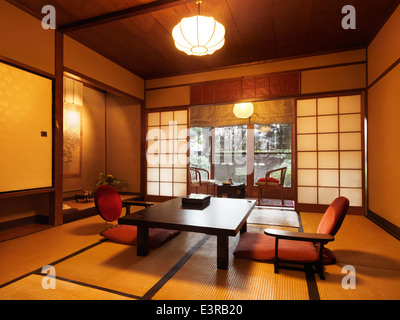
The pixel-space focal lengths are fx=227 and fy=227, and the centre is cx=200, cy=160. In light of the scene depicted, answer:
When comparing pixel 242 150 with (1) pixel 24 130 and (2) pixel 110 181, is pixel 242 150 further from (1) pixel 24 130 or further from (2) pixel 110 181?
(1) pixel 24 130

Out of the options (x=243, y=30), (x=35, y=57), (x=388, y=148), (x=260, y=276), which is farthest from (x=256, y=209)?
(x=35, y=57)

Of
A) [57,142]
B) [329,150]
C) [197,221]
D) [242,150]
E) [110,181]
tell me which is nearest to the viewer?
[197,221]

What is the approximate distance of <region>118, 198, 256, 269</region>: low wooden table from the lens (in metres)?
1.89

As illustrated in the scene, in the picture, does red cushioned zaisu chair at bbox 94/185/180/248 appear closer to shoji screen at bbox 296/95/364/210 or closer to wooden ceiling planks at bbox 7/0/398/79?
wooden ceiling planks at bbox 7/0/398/79

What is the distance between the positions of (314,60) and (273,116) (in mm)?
2077

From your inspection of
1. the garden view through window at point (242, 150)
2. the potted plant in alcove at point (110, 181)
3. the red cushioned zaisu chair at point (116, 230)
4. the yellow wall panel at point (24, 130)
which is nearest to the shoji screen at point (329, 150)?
the garden view through window at point (242, 150)

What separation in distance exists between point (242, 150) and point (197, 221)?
199 inches

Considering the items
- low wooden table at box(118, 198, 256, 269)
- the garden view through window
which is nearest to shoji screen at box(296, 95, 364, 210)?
the garden view through window

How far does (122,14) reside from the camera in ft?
9.60

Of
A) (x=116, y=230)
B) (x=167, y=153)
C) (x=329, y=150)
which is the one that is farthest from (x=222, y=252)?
(x=167, y=153)

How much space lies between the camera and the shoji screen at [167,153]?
5227mm

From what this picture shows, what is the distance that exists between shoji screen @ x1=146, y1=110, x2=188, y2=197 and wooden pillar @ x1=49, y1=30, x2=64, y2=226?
7.41ft

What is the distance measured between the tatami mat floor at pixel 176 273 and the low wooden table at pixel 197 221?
174 mm
